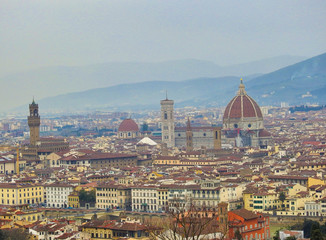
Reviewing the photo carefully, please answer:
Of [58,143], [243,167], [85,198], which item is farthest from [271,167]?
[58,143]

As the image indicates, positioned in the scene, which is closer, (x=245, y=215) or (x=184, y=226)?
(x=184, y=226)

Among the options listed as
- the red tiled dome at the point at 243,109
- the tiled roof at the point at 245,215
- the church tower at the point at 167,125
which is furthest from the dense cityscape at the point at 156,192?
the red tiled dome at the point at 243,109

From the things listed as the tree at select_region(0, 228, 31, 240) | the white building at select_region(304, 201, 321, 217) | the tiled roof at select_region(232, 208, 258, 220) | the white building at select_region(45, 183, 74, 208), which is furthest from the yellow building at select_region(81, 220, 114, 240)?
the white building at select_region(45, 183, 74, 208)

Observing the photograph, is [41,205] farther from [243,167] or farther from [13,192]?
[243,167]

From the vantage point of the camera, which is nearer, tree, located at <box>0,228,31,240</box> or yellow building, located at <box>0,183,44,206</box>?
tree, located at <box>0,228,31,240</box>

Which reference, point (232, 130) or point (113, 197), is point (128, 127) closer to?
point (232, 130)

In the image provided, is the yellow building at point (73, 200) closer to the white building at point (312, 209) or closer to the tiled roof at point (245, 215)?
the white building at point (312, 209)

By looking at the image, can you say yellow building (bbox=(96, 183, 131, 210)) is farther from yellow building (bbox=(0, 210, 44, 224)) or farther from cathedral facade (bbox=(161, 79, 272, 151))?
cathedral facade (bbox=(161, 79, 272, 151))

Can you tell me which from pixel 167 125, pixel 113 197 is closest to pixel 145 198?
pixel 113 197
